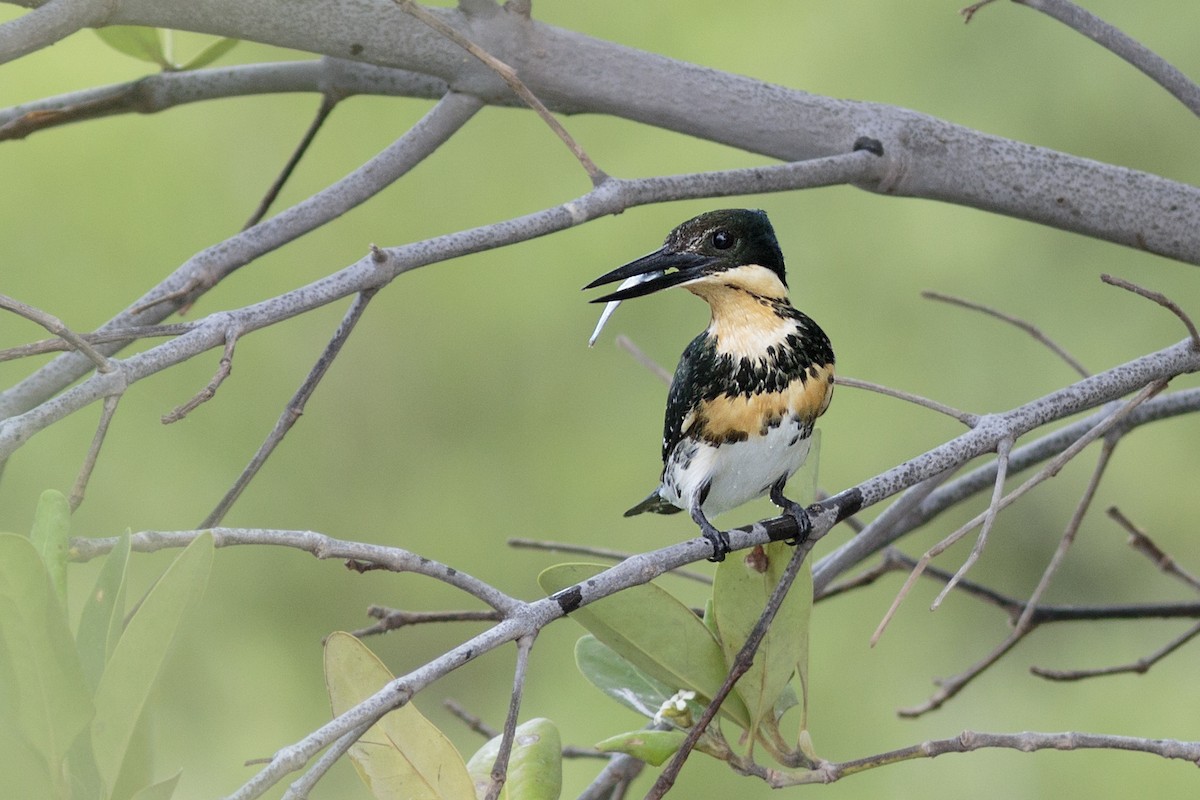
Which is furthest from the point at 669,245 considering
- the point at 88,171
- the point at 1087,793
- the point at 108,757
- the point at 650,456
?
the point at 88,171

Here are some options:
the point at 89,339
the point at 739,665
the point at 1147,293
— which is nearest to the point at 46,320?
the point at 89,339

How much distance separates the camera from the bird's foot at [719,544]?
0.42 m

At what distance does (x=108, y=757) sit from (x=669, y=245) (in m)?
0.29

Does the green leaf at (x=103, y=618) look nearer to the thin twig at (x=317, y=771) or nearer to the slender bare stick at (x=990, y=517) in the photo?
the thin twig at (x=317, y=771)

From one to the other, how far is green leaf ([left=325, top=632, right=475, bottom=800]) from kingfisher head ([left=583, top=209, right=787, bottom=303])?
187 mm

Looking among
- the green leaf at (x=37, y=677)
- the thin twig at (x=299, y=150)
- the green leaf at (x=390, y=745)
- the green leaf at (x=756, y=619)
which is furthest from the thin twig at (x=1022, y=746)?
the thin twig at (x=299, y=150)

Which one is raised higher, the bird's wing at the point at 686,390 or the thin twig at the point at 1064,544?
the bird's wing at the point at 686,390

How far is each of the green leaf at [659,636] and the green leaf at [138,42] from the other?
43 cm

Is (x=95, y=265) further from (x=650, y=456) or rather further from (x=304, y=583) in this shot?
(x=650, y=456)

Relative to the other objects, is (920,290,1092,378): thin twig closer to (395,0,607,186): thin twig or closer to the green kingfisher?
the green kingfisher

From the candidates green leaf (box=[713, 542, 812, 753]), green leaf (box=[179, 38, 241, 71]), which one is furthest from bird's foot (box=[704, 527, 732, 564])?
green leaf (box=[179, 38, 241, 71])

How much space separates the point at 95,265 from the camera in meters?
1.39

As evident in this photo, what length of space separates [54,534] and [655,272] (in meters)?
0.24

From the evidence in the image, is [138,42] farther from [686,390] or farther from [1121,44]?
[1121,44]
